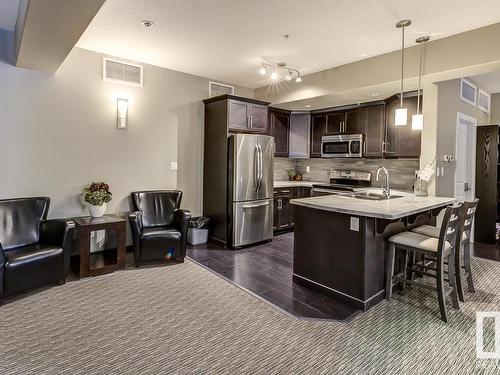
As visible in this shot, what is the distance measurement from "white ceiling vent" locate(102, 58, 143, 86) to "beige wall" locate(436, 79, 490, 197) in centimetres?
427

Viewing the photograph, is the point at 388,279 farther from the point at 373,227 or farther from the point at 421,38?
the point at 421,38

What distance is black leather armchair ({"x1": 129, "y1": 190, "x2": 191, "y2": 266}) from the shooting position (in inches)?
150

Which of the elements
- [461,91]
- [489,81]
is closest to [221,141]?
[461,91]

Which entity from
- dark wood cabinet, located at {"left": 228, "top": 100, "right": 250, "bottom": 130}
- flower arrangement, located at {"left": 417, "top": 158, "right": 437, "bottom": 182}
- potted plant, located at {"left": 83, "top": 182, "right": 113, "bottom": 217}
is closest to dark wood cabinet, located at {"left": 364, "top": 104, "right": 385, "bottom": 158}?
flower arrangement, located at {"left": 417, "top": 158, "right": 437, "bottom": 182}

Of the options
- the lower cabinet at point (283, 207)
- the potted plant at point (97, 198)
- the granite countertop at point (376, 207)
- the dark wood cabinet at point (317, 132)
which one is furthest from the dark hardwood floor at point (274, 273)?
the dark wood cabinet at point (317, 132)

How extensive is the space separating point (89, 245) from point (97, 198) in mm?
616

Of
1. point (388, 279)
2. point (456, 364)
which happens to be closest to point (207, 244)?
point (388, 279)

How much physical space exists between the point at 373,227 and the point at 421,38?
2.30 metres

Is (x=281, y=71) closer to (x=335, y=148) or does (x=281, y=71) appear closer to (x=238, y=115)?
(x=238, y=115)

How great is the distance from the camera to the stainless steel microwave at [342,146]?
5483 mm

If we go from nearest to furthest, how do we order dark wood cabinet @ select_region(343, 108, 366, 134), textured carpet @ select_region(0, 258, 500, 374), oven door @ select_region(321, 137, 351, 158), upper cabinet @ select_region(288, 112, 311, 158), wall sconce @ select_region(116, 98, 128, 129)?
textured carpet @ select_region(0, 258, 500, 374), wall sconce @ select_region(116, 98, 128, 129), dark wood cabinet @ select_region(343, 108, 366, 134), oven door @ select_region(321, 137, 351, 158), upper cabinet @ select_region(288, 112, 311, 158)

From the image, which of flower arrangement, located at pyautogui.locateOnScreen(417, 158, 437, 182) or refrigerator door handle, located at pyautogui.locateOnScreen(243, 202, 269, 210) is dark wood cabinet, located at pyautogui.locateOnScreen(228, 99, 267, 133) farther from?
flower arrangement, located at pyautogui.locateOnScreen(417, 158, 437, 182)

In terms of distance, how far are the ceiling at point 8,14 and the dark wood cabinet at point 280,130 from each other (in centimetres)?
399

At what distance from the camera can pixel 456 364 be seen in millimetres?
2018
